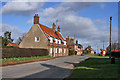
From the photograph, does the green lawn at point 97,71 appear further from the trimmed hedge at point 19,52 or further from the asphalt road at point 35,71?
the trimmed hedge at point 19,52

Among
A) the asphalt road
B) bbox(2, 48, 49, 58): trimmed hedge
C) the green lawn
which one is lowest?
the asphalt road

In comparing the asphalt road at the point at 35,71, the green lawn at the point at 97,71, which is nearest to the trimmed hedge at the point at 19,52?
the asphalt road at the point at 35,71

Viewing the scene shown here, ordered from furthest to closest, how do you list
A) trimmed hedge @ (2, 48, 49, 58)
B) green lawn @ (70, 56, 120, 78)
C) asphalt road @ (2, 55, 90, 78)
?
trimmed hedge @ (2, 48, 49, 58), asphalt road @ (2, 55, 90, 78), green lawn @ (70, 56, 120, 78)

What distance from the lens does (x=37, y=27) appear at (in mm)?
50844

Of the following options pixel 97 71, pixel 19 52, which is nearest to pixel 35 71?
pixel 97 71

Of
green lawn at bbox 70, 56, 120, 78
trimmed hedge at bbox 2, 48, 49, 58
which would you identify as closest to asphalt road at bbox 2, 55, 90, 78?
green lawn at bbox 70, 56, 120, 78

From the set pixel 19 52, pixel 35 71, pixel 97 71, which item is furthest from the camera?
pixel 19 52

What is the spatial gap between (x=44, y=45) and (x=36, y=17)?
8.67m

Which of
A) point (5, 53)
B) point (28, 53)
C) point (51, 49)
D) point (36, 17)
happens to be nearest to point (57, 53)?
point (51, 49)

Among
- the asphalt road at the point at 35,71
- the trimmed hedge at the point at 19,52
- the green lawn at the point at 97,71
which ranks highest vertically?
the trimmed hedge at the point at 19,52

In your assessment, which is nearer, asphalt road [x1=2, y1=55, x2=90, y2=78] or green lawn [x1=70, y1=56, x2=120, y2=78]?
green lawn [x1=70, y1=56, x2=120, y2=78]

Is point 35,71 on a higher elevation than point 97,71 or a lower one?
lower

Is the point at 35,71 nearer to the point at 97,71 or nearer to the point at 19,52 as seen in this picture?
the point at 97,71

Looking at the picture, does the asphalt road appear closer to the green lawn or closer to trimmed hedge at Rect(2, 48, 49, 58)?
the green lawn
